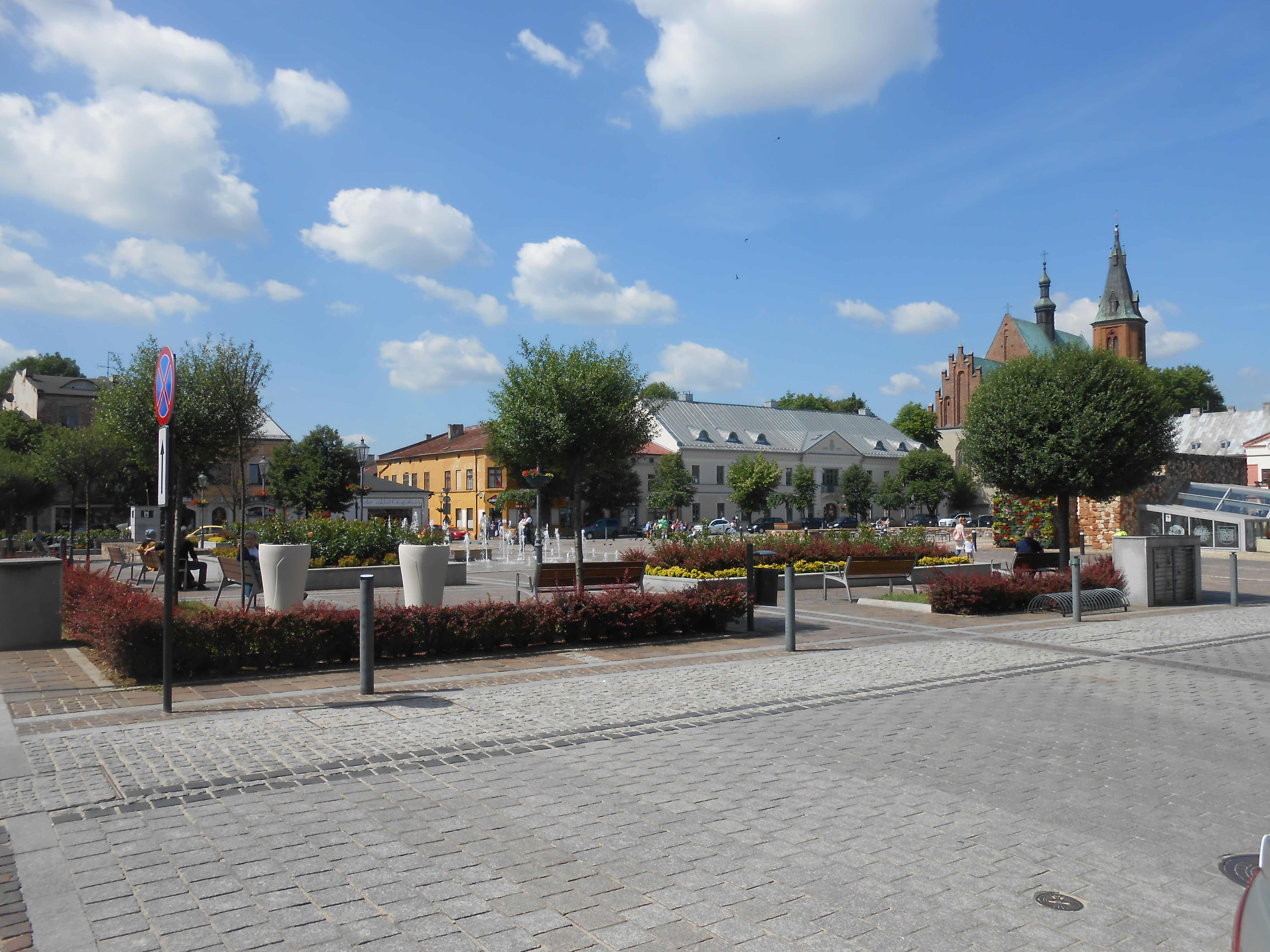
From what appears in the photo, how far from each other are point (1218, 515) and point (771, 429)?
46.9m

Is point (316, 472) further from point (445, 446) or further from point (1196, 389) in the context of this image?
point (1196, 389)

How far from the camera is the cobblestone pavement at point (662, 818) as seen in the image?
363 centimetres

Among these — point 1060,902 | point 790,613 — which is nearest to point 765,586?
point 790,613

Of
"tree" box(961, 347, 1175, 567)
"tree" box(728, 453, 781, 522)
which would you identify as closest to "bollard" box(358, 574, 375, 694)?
"tree" box(961, 347, 1175, 567)

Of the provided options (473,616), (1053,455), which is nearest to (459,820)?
(473,616)

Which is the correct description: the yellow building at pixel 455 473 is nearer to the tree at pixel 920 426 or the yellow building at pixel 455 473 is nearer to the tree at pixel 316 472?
the tree at pixel 316 472

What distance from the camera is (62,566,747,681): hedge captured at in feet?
28.2

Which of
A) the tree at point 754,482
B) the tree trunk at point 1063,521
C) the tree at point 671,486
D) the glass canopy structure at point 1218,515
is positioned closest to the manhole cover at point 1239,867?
the tree trunk at point 1063,521

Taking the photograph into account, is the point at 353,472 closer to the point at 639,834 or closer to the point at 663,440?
the point at 663,440

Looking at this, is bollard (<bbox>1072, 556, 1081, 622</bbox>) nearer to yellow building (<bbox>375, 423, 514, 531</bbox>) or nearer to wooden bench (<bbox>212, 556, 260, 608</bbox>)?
wooden bench (<bbox>212, 556, 260, 608</bbox>)

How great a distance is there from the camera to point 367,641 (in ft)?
26.6

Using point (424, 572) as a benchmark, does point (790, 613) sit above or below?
below

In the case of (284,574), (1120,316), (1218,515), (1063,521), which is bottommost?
(284,574)

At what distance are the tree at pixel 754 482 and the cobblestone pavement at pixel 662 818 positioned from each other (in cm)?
6334
